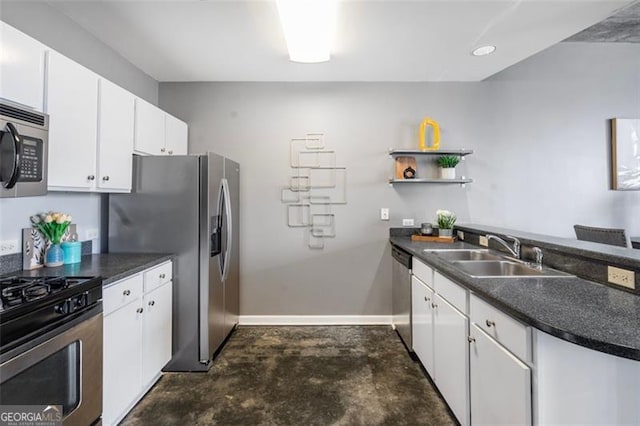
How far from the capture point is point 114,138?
6.89ft

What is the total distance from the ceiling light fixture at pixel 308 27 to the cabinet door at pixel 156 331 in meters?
2.08

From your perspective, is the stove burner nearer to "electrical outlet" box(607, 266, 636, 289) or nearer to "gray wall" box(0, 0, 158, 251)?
"gray wall" box(0, 0, 158, 251)

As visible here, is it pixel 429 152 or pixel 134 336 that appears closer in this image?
pixel 134 336

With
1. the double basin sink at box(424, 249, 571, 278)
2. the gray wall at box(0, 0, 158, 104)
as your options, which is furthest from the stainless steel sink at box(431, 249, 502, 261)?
the gray wall at box(0, 0, 158, 104)

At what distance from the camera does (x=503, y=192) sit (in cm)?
337

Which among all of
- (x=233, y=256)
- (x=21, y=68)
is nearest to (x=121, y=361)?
(x=233, y=256)

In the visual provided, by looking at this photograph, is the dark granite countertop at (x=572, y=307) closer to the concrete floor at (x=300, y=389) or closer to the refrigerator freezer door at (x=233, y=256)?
the concrete floor at (x=300, y=389)

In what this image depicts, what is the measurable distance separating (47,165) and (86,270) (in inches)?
24.6

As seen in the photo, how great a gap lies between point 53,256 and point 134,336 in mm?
704

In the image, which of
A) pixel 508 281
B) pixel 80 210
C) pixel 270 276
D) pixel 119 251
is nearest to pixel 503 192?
pixel 508 281

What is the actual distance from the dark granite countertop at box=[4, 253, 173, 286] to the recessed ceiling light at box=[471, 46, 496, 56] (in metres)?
3.07

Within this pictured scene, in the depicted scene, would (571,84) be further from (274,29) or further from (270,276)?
(270,276)

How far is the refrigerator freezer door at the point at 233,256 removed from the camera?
280 centimetres

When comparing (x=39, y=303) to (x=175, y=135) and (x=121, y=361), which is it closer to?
(x=121, y=361)
